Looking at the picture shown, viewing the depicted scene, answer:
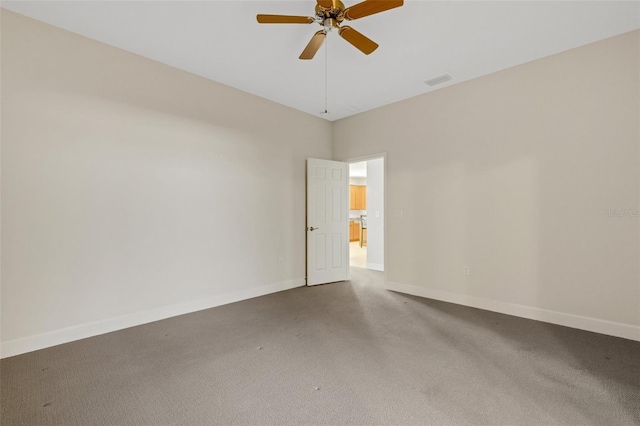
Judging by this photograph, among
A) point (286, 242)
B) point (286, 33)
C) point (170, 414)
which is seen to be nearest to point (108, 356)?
point (170, 414)

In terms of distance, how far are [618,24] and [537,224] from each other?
1.99 m

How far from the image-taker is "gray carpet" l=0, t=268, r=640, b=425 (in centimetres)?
178

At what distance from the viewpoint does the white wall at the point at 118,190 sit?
8.38 ft

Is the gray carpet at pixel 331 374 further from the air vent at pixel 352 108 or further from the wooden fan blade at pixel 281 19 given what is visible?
the air vent at pixel 352 108

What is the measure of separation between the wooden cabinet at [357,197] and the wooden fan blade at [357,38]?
8533mm

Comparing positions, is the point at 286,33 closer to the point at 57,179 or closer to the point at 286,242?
the point at 57,179

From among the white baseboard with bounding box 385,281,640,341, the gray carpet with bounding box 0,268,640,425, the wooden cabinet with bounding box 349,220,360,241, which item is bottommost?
the gray carpet with bounding box 0,268,640,425

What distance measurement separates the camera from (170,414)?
70.0 inches

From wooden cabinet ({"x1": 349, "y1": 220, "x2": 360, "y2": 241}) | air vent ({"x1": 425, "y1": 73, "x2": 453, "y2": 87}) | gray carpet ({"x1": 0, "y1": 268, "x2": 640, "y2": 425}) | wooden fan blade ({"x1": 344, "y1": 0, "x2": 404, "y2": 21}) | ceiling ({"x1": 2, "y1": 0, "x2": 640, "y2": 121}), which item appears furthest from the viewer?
wooden cabinet ({"x1": 349, "y1": 220, "x2": 360, "y2": 241})

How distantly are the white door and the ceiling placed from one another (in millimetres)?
1613

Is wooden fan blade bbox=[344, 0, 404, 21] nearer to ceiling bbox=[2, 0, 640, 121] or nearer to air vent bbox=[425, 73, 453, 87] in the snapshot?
ceiling bbox=[2, 0, 640, 121]

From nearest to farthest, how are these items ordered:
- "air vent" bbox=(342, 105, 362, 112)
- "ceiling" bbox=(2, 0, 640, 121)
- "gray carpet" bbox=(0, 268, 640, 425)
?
"gray carpet" bbox=(0, 268, 640, 425) < "ceiling" bbox=(2, 0, 640, 121) < "air vent" bbox=(342, 105, 362, 112)

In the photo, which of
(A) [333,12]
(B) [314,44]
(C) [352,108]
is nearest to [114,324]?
(B) [314,44]

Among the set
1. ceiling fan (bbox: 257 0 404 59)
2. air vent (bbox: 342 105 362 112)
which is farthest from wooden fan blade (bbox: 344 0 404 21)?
air vent (bbox: 342 105 362 112)
